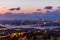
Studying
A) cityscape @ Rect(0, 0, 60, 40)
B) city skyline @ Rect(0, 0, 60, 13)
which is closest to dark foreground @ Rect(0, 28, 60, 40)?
cityscape @ Rect(0, 0, 60, 40)

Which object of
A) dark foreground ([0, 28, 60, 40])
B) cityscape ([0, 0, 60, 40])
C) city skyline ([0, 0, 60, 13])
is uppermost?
city skyline ([0, 0, 60, 13])

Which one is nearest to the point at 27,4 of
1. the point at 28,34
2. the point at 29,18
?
the point at 29,18

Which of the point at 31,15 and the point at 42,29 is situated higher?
the point at 31,15

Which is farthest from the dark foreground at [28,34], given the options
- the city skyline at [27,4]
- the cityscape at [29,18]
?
the city skyline at [27,4]

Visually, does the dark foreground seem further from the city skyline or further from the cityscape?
the city skyline

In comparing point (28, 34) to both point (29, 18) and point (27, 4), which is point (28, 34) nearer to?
point (29, 18)

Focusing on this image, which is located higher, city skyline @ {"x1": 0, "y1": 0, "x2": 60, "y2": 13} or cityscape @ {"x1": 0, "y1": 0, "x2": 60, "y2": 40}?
city skyline @ {"x1": 0, "y1": 0, "x2": 60, "y2": 13}

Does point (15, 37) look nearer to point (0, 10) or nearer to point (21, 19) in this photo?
point (21, 19)

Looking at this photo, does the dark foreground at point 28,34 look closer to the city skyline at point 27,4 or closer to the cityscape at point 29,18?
the cityscape at point 29,18

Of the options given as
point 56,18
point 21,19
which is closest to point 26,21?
point 21,19
